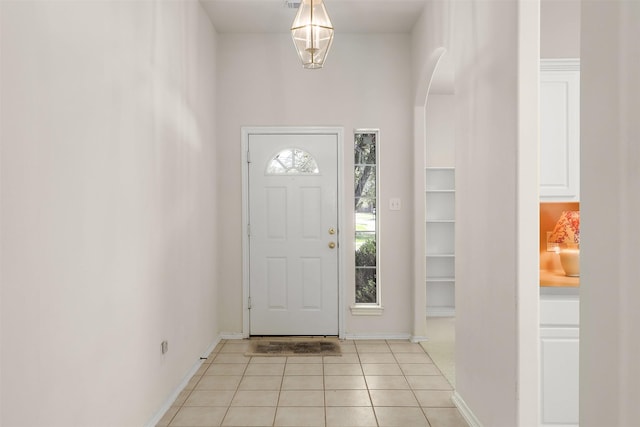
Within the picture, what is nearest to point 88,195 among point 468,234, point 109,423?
point 109,423

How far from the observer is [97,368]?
2.11m

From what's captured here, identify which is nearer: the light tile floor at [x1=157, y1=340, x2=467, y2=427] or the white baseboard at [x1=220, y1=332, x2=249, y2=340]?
the light tile floor at [x1=157, y1=340, x2=467, y2=427]

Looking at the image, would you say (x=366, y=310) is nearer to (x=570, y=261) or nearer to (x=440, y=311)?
(x=440, y=311)

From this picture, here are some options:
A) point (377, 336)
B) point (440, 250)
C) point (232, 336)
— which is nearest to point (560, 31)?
point (377, 336)

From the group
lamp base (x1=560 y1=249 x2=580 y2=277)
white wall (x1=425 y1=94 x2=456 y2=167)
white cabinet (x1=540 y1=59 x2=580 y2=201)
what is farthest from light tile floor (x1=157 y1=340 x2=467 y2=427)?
white wall (x1=425 y1=94 x2=456 y2=167)

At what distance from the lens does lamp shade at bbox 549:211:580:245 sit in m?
2.61

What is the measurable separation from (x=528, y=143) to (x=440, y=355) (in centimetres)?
254

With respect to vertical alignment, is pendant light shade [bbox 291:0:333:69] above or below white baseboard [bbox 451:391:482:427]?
above

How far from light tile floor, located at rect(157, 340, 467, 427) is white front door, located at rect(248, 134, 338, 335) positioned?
53 centimetres

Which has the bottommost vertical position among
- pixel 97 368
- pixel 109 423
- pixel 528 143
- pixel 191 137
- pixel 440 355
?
pixel 440 355

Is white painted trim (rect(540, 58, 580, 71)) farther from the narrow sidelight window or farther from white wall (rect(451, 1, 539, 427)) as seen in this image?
the narrow sidelight window

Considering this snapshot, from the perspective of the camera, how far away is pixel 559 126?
2.44 metres

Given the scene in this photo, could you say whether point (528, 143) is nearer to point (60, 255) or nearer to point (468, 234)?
point (468, 234)

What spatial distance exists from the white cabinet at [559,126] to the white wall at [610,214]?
976 mm
